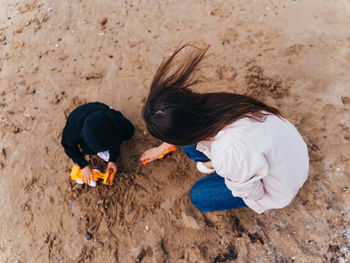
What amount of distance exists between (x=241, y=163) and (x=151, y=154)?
104 cm

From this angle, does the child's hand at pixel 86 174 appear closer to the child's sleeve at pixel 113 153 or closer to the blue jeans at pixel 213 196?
the child's sleeve at pixel 113 153

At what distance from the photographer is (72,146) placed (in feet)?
5.56

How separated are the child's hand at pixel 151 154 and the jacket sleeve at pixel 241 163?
2.79 feet

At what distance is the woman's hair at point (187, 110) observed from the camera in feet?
3.33

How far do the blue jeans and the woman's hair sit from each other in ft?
1.92

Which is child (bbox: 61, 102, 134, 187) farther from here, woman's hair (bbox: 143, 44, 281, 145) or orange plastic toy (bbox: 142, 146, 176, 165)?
woman's hair (bbox: 143, 44, 281, 145)

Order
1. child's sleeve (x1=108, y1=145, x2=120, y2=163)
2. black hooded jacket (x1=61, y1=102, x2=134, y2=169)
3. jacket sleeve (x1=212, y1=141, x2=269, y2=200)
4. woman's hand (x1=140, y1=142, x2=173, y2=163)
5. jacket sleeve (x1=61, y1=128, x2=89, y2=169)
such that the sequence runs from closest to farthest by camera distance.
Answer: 1. jacket sleeve (x1=212, y1=141, x2=269, y2=200)
2. black hooded jacket (x1=61, y1=102, x2=134, y2=169)
3. jacket sleeve (x1=61, y1=128, x2=89, y2=169)
4. child's sleeve (x1=108, y1=145, x2=120, y2=163)
5. woman's hand (x1=140, y1=142, x2=173, y2=163)

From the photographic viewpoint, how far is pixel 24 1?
306 cm

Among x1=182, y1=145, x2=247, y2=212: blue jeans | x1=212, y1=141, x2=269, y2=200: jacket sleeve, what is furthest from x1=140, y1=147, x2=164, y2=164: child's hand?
x1=212, y1=141, x2=269, y2=200: jacket sleeve

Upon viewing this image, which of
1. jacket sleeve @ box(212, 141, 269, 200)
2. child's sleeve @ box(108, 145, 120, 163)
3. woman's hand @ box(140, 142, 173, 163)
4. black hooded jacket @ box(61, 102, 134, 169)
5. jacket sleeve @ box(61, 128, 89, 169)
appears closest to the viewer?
jacket sleeve @ box(212, 141, 269, 200)

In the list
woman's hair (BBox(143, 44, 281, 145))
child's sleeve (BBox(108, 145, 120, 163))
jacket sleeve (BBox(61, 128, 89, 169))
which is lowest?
child's sleeve (BBox(108, 145, 120, 163))

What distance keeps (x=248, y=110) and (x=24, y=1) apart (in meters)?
3.43

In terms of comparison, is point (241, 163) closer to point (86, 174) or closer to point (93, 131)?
point (93, 131)

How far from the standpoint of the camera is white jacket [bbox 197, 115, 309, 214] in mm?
993
